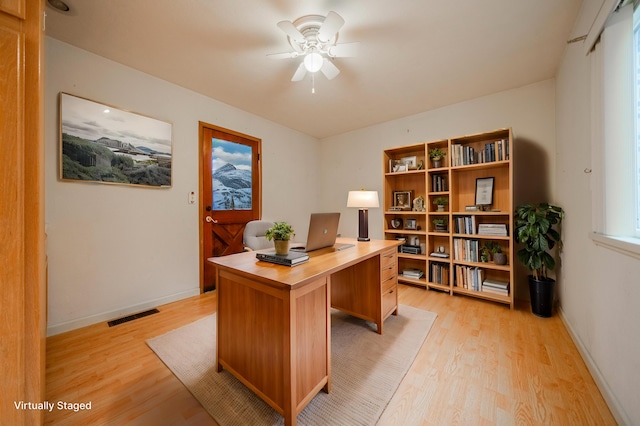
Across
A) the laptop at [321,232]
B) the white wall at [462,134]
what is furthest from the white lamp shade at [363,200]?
the white wall at [462,134]

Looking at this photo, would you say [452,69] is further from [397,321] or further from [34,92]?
[34,92]

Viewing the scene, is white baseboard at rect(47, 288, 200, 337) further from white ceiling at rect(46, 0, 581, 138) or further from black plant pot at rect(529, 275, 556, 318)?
black plant pot at rect(529, 275, 556, 318)

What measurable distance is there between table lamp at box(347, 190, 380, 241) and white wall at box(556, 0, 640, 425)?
5.25 ft

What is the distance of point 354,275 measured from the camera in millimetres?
2184

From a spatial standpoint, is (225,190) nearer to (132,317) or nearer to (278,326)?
(132,317)

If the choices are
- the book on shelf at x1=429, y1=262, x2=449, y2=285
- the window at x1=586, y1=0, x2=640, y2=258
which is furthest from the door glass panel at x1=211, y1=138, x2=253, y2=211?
the window at x1=586, y1=0, x2=640, y2=258

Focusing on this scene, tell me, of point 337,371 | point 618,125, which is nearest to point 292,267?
point 337,371

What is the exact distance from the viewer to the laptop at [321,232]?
1668 mm

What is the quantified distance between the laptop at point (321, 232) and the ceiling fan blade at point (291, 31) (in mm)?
1318

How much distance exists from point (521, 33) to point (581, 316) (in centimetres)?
230

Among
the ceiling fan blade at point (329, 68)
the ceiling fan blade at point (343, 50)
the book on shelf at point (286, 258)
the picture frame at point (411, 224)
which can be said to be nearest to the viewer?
the book on shelf at point (286, 258)

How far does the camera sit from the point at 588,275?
166 cm

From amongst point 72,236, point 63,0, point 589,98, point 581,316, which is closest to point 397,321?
point 581,316

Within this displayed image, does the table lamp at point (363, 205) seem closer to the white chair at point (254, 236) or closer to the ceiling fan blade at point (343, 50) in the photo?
the white chair at point (254, 236)
